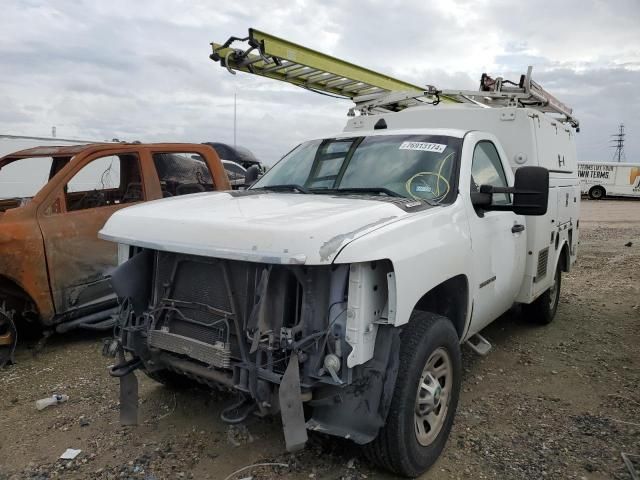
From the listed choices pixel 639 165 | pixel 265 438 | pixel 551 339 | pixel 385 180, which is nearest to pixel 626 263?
pixel 551 339

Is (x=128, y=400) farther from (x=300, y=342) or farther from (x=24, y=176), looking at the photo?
(x=24, y=176)

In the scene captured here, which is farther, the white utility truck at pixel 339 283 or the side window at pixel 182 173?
the side window at pixel 182 173

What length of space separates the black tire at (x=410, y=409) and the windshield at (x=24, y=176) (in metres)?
4.54

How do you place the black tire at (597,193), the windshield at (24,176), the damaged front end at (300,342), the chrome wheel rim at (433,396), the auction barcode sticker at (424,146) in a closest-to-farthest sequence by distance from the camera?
the damaged front end at (300,342)
the chrome wheel rim at (433,396)
the auction barcode sticker at (424,146)
the windshield at (24,176)
the black tire at (597,193)

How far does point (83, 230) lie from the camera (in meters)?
5.18

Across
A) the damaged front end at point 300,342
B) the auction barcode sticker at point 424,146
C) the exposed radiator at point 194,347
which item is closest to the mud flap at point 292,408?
the damaged front end at point 300,342

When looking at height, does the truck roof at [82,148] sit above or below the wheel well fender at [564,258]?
above

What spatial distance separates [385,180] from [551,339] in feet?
9.87

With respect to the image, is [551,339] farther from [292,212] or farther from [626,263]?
[626,263]

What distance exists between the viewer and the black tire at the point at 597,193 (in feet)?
101

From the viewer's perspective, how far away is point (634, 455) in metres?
3.33

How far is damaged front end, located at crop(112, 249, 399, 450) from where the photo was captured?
2.57 m

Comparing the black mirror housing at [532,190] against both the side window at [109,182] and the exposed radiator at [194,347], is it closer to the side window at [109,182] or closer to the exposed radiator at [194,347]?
the exposed radiator at [194,347]

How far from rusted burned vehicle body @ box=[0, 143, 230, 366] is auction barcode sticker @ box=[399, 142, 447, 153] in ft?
8.37
